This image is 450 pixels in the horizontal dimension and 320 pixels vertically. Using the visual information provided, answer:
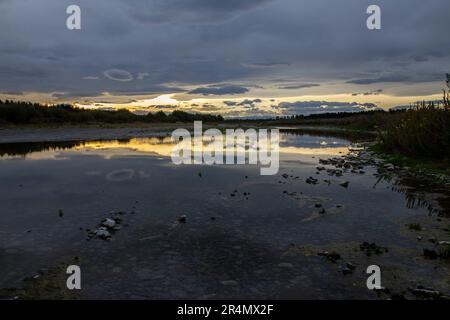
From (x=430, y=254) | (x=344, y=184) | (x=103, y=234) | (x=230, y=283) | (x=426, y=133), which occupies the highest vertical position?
(x=426, y=133)

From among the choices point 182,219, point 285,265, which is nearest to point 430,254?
point 285,265

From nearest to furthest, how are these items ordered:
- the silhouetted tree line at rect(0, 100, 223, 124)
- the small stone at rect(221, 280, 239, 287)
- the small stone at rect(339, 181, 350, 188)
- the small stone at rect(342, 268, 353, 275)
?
1. the small stone at rect(221, 280, 239, 287)
2. the small stone at rect(342, 268, 353, 275)
3. the small stone at rect(339, 181, 350, 188)
4. the silhouetted tree line at rect(0, 100, 223, 124)

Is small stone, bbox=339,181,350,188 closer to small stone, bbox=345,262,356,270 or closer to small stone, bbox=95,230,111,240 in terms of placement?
small stone, bbox=345,262,356,270

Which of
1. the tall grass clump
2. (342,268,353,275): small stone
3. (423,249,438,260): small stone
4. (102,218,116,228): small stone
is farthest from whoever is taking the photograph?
the tall grass clump

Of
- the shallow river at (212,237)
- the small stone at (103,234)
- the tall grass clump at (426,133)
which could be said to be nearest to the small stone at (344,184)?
the shallow river at (212,237)

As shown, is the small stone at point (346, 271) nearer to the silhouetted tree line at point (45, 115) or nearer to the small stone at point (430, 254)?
the small stone at point (430, 254)

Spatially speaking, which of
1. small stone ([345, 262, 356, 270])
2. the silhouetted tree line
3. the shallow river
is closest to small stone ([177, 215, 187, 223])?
the shallow river

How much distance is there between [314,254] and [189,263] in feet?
10.7

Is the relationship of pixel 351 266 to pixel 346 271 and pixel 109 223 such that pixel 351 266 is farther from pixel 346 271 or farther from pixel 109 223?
pixel 109 223

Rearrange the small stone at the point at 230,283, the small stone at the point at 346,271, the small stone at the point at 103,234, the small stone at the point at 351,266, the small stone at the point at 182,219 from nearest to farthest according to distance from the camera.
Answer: the small stone at the point at 230,283 → the small stone at the point at 346,271 → the small stone at the point at 351,266 → the small stone at the point at 103,234 → the small stone at the point at 182,219

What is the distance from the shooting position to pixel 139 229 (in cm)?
1167
